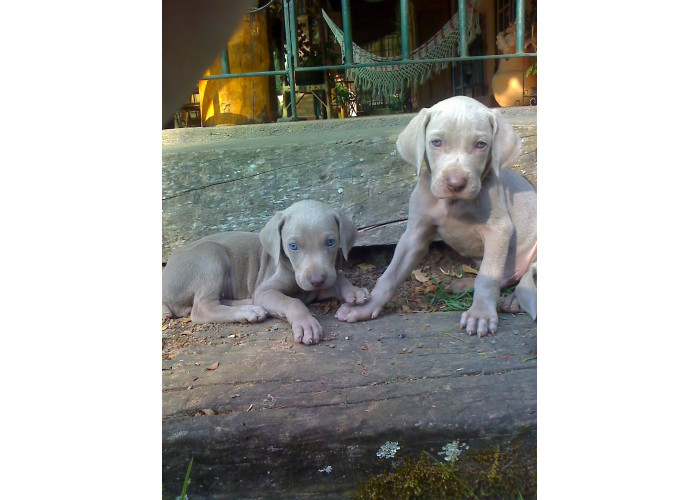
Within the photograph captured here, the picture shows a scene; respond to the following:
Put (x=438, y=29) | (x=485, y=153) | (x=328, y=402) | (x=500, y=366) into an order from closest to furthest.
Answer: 1. (x=328, y=402)
2. (x=500, y=366)
3. (x=485, y=153)
4. (x=438, y=29)

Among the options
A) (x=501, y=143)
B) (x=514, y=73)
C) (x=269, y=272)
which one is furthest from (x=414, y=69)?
(x=269, y=272)

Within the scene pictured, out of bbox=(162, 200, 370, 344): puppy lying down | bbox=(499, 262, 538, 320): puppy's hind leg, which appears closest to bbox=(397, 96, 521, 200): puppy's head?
bbox=(499, 262, 538, 320): puppy's hind leg

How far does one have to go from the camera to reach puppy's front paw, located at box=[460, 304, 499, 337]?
97.6 inches

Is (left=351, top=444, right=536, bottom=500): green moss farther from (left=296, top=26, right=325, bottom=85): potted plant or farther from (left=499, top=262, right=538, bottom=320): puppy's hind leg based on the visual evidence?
(left=296, top=26, right=325, bottom=85): potted plant

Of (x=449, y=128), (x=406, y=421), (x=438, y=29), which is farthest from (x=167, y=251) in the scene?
(x=438, y=29)

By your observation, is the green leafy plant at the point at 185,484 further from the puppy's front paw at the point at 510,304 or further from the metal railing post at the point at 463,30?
the metal railing post at the point at 463,30

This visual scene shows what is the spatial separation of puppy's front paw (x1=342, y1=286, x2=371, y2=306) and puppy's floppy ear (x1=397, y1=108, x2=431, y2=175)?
67cm

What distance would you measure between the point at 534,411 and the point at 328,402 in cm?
63

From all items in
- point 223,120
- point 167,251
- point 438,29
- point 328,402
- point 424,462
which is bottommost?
point 424,462

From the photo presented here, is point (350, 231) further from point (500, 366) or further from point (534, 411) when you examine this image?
point (534, 411)

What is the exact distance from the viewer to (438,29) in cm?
505

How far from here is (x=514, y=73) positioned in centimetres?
287

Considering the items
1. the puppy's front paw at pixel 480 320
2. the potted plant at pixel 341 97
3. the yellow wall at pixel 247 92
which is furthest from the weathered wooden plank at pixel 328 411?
the potted plant at pixel 341 97

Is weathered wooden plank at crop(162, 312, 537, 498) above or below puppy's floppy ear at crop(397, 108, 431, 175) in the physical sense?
below
